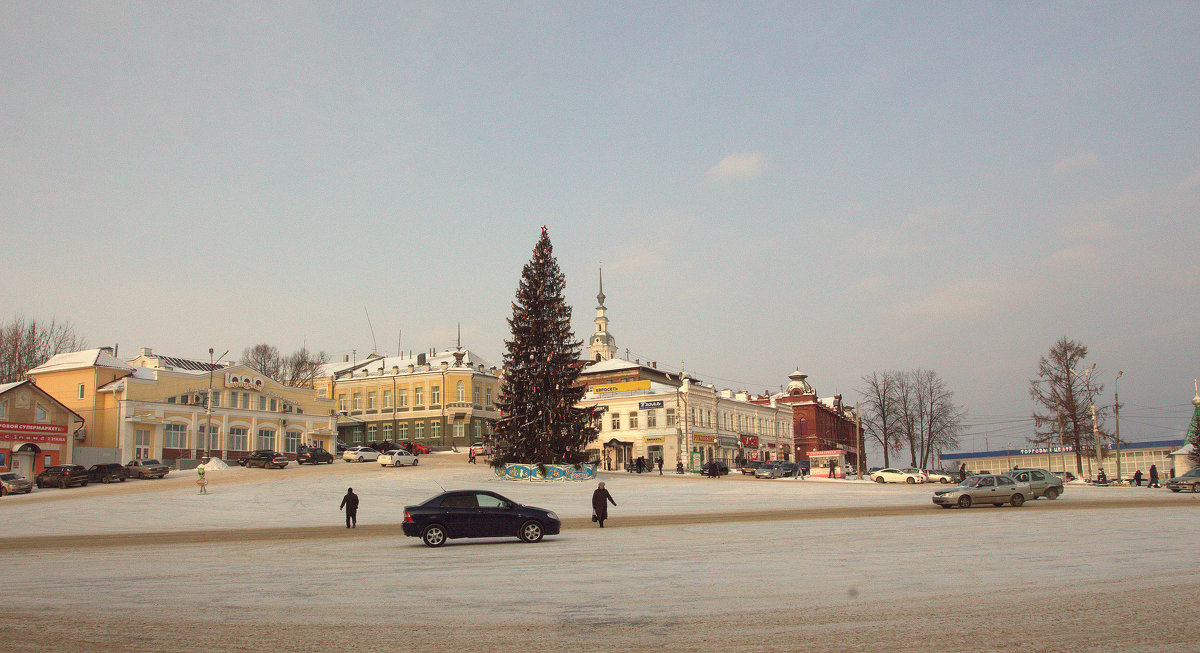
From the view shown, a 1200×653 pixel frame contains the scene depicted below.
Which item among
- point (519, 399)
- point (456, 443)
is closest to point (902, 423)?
point (456, 443)

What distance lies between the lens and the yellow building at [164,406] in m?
69.2

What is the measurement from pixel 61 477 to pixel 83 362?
25.3m

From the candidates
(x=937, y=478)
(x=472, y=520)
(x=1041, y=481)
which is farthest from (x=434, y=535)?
(x=937, y=478)

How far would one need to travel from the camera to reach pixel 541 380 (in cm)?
5297

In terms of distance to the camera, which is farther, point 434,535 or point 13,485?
point 13,485

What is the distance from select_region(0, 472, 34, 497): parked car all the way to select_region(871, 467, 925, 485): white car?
53.7 m

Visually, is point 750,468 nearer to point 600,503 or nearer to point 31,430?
point 600,503

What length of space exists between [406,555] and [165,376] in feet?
206

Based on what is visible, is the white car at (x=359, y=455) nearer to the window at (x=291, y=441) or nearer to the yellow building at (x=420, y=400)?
the window at (x=291, y=441)

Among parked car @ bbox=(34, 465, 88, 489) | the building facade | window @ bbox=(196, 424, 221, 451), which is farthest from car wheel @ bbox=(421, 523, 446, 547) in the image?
window @ bbox=(196, 424, 221, 451)

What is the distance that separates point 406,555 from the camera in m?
19.1

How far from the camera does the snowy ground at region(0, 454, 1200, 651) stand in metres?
9.72

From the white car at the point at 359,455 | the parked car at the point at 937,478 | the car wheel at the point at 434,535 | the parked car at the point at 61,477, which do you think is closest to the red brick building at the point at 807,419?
the parked car at the point at 937,478

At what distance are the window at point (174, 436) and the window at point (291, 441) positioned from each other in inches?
437
